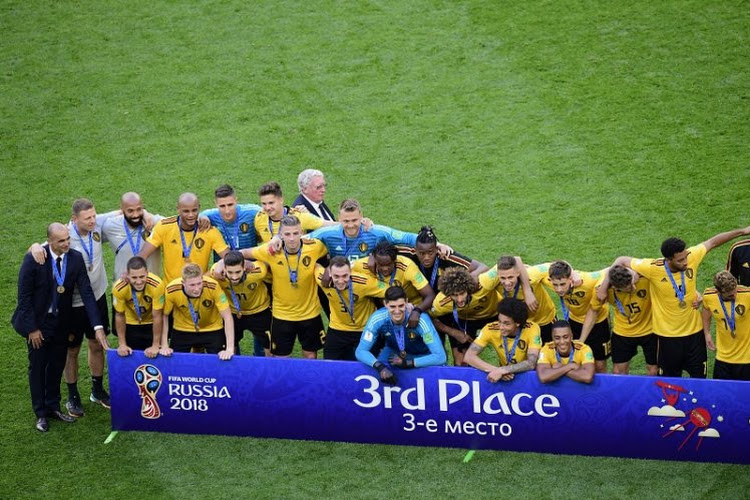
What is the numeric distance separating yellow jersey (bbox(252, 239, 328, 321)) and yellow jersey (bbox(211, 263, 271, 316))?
0.35ft

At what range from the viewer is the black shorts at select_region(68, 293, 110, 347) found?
409 inches

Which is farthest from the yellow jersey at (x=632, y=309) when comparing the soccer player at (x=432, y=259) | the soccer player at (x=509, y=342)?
the soccer player at (x=432, y=259)

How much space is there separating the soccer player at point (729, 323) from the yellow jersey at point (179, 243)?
162 inches

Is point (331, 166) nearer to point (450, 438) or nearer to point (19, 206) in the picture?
point (19, 206)

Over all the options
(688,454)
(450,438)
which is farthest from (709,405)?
(450,438)

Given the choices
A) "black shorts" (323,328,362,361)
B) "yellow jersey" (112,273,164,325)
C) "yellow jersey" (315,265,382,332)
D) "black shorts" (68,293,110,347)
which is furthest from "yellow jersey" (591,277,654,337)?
"black shorts" (68,293,110,347)

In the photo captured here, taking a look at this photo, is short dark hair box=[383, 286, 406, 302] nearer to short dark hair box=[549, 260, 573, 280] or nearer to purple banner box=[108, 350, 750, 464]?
purple banner box=[108, 350, 750, 464]

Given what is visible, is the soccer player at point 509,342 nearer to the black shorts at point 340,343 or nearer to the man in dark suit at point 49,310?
the black shorts at point 340,343

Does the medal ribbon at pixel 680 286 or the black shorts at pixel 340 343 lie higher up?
the medal ribbon at pixel 680 286

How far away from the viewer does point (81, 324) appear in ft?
34.3

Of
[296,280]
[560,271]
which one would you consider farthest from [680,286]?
[296,280]

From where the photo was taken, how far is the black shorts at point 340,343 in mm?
10344

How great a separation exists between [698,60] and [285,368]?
7800 millimetres

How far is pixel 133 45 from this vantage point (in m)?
16.1
